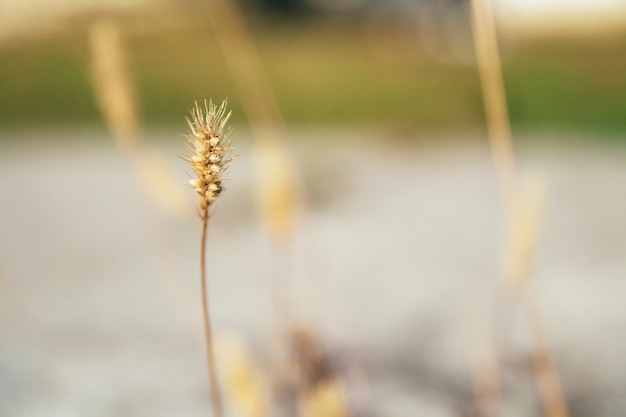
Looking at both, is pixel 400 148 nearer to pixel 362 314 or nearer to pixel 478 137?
pixel 478 137

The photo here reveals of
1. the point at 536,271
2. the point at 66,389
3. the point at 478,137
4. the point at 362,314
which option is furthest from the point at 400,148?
the point at 66,389

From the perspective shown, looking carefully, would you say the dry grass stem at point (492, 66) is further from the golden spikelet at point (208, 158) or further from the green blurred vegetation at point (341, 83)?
the green blurred vegetation at point (341, 83)

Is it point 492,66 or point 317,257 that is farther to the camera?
point 317,257

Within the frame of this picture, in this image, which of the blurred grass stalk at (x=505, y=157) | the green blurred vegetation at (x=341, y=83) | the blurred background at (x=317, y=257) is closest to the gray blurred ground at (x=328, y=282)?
the blurred background at (x=317, y=257)

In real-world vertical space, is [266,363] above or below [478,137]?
below

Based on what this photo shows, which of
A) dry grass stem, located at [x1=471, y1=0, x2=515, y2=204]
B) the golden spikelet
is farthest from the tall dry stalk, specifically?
dry grass stem, located at [x1=471, y1=0, x2=515, y2=204]

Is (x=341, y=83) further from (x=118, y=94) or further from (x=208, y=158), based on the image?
Answer: (x=208, y=158)

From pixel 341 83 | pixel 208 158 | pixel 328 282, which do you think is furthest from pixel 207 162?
pixel 341 83
